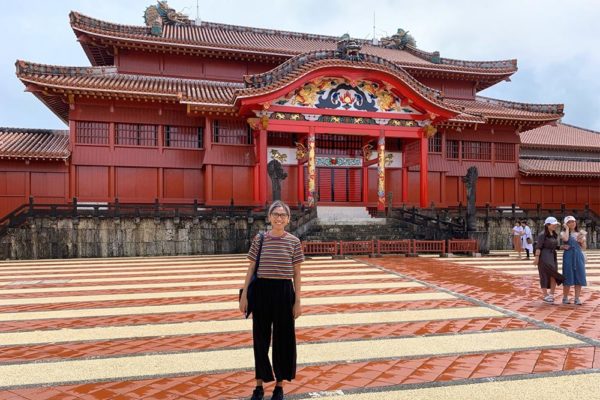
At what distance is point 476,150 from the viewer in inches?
930

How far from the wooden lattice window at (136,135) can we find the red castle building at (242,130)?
44 millimetres

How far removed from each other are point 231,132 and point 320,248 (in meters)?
7.90

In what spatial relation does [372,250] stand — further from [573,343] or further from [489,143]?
[489,143]

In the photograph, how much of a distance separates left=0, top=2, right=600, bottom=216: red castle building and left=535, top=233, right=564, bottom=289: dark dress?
1172 cm

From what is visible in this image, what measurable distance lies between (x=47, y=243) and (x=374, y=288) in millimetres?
12822

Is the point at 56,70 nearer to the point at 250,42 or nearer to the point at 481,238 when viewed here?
the point at 250,42

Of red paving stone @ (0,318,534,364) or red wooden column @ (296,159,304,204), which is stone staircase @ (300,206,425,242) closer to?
red wooden column @ (296,159,304,204)

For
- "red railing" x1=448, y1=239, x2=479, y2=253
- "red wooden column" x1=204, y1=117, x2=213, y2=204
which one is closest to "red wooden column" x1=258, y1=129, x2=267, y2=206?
"red wooden column" x1=204, y1=117, x2=213, y2=204

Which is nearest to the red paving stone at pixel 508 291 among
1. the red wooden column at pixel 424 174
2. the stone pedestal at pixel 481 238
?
the stone pedestal at pixel 481 238

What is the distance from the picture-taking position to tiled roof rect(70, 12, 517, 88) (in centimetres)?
1947

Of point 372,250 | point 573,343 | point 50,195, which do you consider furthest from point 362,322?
point 50,195

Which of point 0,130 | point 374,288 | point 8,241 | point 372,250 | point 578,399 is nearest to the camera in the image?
point 578,399

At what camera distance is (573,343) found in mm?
4949

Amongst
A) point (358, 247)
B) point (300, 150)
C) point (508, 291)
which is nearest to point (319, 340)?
point (508, 291)
